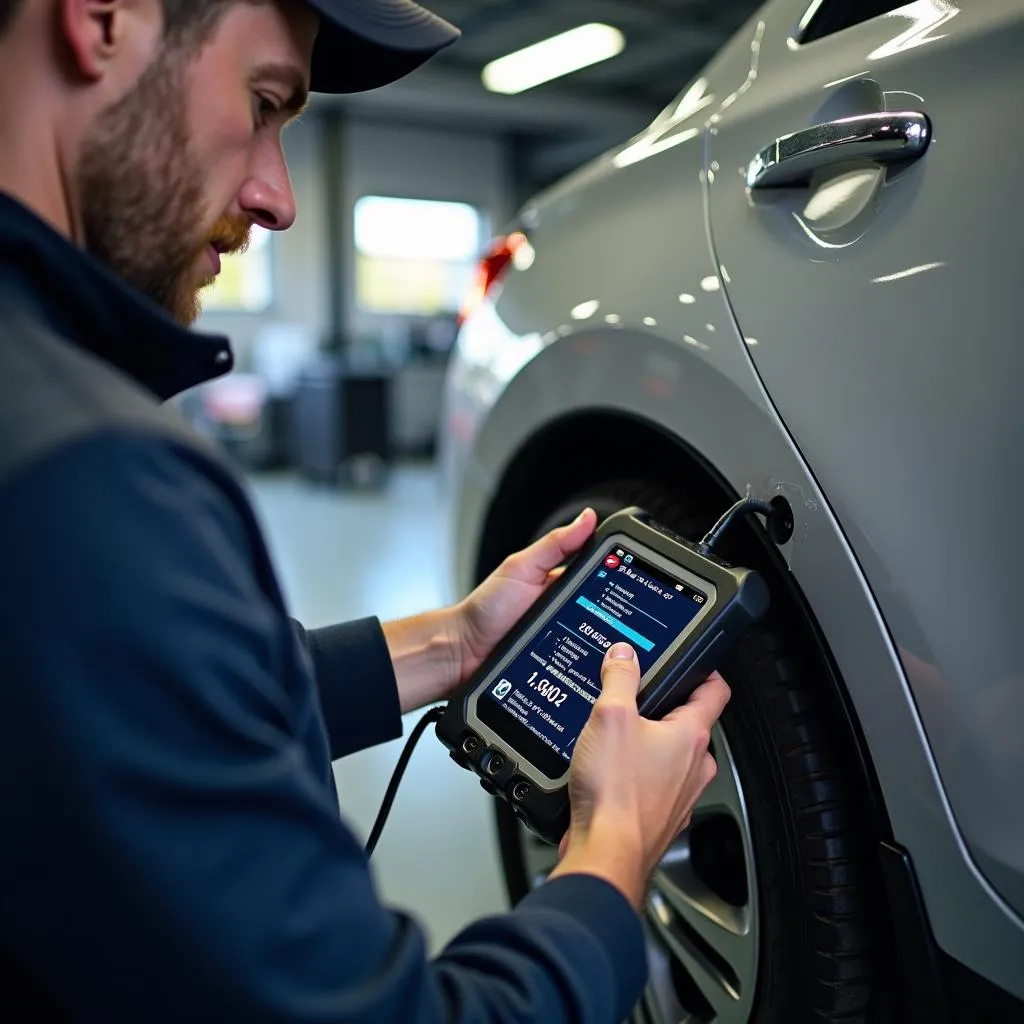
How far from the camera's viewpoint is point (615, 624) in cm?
80

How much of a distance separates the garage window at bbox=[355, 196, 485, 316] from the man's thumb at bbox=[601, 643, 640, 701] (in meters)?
7.40

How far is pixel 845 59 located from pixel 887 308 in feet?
0.70

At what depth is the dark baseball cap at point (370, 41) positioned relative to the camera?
0.60 m

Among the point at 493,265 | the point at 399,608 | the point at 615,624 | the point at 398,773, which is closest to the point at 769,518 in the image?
the point at 615,624

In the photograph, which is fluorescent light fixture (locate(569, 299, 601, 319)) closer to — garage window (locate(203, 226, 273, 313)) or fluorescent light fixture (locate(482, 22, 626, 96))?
fluorescent light fixture (locate(482, 22, 626, 96))

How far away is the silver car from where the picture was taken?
0.64 metres

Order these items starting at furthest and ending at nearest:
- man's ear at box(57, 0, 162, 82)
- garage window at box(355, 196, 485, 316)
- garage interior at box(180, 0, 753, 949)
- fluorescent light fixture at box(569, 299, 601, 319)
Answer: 1. garage window at box(355, 196, 485, 316)
2. garage interior at box(180, 0, 753, 949)
3. fluorescent light fixture at box(569, 299, 601, 319)
4. man's ear at box(57, 0, 162, 82)

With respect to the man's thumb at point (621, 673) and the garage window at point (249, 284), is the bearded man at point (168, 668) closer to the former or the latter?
the man's thumb at point (621, 673)

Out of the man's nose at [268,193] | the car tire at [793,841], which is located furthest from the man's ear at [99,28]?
the car tire at [793,841]

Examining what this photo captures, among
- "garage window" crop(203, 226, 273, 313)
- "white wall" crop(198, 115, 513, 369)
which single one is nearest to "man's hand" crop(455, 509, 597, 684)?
"white wall" crop(198, 115, 513, 369)

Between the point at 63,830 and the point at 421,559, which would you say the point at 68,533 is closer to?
the point at 63,830

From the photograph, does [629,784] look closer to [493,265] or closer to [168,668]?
[168,668]

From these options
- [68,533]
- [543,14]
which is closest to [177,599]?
[68,533]

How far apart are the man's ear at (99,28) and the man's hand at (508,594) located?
0.52m
